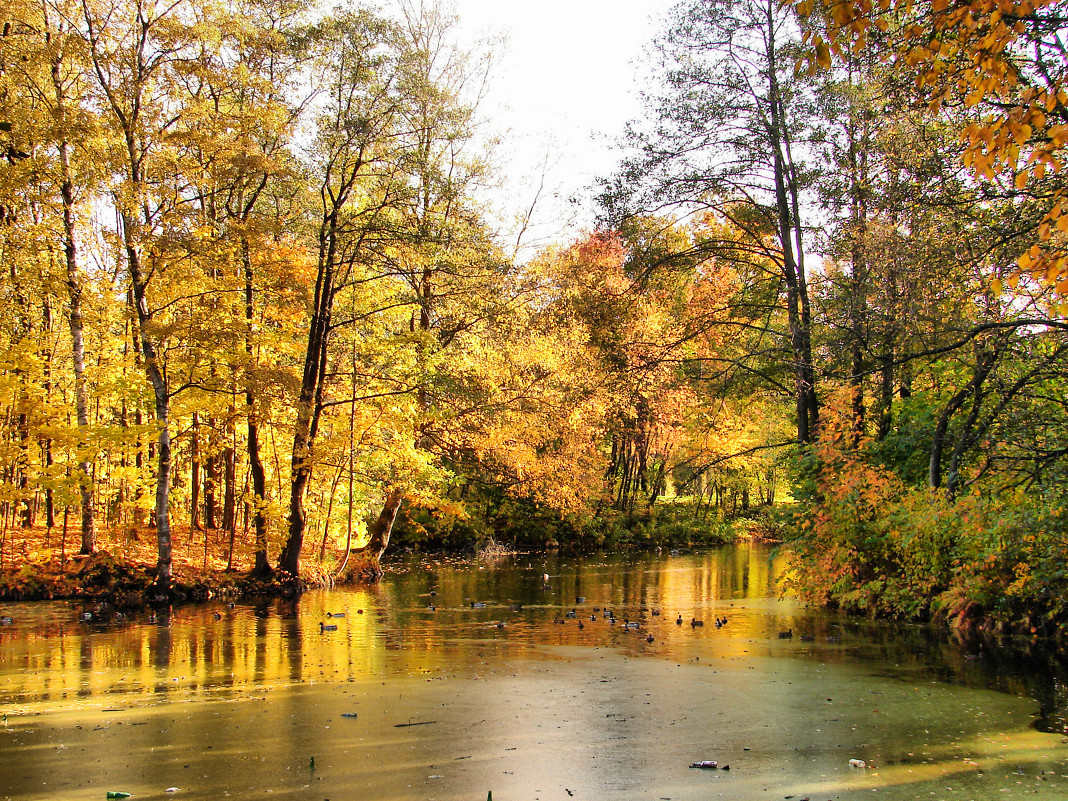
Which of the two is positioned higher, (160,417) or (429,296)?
(429,296)

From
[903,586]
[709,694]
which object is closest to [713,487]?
[903,586]

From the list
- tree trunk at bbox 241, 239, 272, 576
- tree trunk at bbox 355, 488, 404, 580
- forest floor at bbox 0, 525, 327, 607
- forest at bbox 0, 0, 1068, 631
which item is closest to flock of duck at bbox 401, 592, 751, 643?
forest at bbox 0, 0, 1068, 631

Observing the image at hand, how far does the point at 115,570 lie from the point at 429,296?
9.82 meters

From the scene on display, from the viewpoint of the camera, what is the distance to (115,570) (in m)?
16.3

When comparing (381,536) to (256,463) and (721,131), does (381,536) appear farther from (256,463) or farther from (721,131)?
(721,131)

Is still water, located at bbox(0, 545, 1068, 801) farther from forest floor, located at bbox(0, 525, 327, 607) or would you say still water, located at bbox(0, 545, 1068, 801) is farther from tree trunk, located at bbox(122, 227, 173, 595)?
tree trunk, located at bbox(122, 227, 173, 595)

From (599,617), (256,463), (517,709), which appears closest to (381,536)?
(256,463)

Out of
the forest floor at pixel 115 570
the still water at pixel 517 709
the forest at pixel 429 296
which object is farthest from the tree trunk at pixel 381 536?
the still water at pixel 517 709

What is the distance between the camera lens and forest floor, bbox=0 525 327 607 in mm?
15492

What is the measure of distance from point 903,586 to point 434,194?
45.8ft

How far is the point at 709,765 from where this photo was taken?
5.41 meters

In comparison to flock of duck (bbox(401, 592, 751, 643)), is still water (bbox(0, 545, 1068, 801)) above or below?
above

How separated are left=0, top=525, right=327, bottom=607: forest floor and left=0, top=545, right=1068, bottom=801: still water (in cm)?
174

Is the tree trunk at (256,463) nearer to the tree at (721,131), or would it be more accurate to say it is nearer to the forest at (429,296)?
the forest at (429,296)
